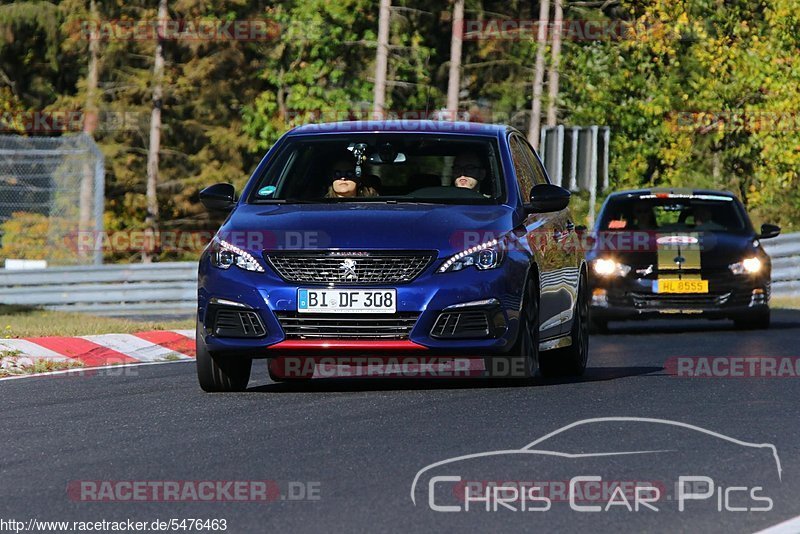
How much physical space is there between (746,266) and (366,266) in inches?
377

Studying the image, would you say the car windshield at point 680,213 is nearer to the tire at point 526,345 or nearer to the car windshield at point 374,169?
the car windshield at point 374,169

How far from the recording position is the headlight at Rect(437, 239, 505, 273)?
10547 mm

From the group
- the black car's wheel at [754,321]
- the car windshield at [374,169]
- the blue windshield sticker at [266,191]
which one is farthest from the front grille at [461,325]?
the black car's wheel at [754,321]

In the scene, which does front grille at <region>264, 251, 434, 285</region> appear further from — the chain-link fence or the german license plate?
the chain-link fence

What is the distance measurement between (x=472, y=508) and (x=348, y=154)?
5.78 m

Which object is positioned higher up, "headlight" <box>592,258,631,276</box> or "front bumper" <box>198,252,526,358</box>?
"front bumper" <box>198,252,526,358</box>

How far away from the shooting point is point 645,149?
3931cm

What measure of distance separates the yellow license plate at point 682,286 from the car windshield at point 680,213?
2.49 ft

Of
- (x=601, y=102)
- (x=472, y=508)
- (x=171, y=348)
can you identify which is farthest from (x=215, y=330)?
(x=601, y=102)

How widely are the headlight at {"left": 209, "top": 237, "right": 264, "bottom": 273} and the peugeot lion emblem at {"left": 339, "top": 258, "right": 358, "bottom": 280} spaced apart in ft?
1.61

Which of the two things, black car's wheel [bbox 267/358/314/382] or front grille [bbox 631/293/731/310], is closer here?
black car's wheel [bbox 267/358/314/382]

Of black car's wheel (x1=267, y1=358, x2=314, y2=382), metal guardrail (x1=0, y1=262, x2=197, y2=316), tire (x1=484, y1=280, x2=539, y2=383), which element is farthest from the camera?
metal guardrail (x1=0, y1=262, x2=197, y2=316)

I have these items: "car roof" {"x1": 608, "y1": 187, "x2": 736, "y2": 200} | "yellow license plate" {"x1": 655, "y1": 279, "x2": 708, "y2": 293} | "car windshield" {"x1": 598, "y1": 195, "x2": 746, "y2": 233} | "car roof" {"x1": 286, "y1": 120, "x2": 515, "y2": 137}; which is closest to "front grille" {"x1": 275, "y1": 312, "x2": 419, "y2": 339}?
"car roof" {"x1": 286, "y1": 120, "x2": 515, "y2": 137}

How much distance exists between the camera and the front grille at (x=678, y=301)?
19.0 m
